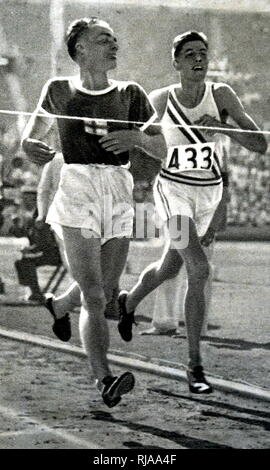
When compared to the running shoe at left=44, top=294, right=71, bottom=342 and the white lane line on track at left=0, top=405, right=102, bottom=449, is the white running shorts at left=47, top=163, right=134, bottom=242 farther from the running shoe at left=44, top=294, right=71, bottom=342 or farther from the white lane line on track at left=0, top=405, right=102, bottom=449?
the white lane line on track at left=0, top=405, right=102, bottom=449

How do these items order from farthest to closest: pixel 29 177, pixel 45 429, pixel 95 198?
1. pixel 29 177
2. pixel 95 198
3. pixel 45 429

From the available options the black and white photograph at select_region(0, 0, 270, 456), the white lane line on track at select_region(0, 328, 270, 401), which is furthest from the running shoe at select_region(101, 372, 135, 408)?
the white lane line on track at select_region(0, 328, 270, 401)

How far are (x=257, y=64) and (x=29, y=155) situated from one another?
94cm

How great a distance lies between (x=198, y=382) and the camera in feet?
19.2

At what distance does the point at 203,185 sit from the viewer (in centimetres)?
589

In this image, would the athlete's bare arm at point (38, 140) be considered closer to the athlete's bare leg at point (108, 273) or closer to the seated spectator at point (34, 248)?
the seated spectator at point (34, 248)

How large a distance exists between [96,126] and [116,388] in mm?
992

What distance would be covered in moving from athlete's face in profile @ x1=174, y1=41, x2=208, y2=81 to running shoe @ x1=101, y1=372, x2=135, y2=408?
→ 1.19 metres

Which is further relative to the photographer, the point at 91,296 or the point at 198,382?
the point at 198,382

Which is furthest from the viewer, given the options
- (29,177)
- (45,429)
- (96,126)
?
(29,177)

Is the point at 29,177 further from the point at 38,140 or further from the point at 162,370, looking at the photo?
the point at 162,370

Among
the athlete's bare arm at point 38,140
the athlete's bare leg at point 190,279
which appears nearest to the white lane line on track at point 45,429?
the athlete's bare leg at point 190,279

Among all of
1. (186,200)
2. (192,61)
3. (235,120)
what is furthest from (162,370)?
(192,61)
